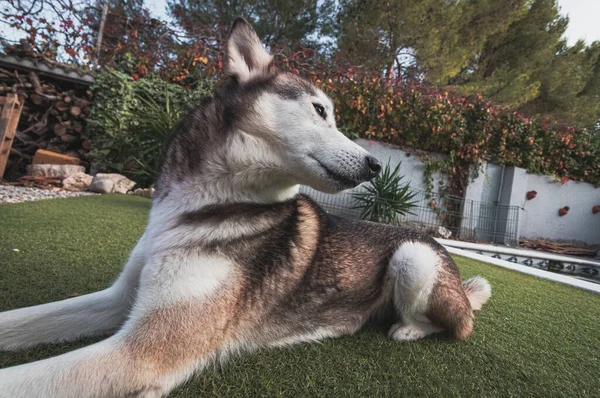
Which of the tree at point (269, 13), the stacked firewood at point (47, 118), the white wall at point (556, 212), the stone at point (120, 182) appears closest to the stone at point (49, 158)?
the stacked firewood at point (47, 118)

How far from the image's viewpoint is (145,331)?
3.62 feet

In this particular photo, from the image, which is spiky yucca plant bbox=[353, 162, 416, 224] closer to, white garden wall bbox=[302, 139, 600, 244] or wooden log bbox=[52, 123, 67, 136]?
white garden wall bbox=[302, 139, 600, 244]

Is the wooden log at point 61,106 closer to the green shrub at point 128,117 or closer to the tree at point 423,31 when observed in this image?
the green shrub at point 128,117

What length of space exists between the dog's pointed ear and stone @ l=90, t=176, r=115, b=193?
5317 millimetres

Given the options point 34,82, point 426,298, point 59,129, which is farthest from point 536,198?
point 34,82

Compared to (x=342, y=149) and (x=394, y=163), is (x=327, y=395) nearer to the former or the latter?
(x=342, y=149)

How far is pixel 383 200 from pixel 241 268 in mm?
5889

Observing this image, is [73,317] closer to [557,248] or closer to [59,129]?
[59,129]

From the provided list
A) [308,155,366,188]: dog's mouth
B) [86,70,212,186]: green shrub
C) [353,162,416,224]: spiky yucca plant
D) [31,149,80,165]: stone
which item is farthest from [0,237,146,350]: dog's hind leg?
[31,149,80,165]: stone

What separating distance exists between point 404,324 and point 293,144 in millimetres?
1186

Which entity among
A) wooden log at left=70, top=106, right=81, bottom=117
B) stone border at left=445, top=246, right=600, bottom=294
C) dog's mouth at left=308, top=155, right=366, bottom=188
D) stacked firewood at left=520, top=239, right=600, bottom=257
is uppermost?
wooden log at left=70, top=106, right=81, bottom=117

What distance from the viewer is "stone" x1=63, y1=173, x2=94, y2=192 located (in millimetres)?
5801

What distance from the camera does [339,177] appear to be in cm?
144

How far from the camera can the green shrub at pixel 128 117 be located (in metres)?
6.09
